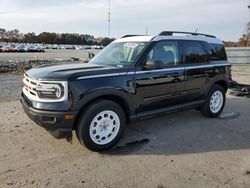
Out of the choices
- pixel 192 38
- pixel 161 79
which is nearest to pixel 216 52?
pixel 192 38

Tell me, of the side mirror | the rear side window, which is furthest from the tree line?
the side mirror

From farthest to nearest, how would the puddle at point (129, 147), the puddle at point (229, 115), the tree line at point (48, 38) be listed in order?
1. the tree line at point (48, 38)
2. the puddle at point (229, 115)
3. the puddle at point (129, 147)

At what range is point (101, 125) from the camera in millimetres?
4777

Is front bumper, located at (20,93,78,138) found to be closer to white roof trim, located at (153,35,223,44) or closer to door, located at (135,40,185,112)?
door, located at (135,40,185,112)

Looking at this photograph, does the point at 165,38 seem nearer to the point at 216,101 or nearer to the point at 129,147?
the point at 129,147

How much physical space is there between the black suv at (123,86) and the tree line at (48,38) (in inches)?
3856

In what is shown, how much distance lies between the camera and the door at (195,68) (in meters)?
6.11

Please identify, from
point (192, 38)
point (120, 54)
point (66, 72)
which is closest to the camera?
point (66, 72)

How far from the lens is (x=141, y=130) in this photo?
232 inches

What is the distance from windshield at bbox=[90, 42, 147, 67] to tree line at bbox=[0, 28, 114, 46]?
9815 cm

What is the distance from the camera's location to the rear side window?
22.4ft

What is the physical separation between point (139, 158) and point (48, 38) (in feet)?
374

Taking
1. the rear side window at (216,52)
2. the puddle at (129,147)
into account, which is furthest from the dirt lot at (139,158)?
the rear side window at (216,52)

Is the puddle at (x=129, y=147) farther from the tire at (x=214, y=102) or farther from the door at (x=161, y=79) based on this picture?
the tire at (x=214, y=102)
